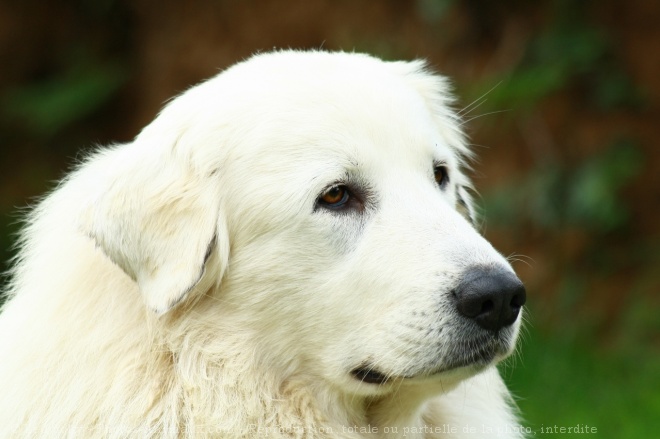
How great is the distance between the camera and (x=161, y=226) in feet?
11.9

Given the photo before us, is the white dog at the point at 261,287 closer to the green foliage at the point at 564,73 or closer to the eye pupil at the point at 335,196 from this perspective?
the eye pupil at the point at 335,196

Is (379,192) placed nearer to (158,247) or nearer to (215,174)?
(215,174)

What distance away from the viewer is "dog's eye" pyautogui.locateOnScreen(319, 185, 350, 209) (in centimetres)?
370

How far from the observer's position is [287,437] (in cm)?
371

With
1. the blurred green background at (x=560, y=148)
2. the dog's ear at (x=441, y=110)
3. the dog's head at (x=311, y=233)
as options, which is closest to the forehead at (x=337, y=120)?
the dog's head at (x=311, y=233)

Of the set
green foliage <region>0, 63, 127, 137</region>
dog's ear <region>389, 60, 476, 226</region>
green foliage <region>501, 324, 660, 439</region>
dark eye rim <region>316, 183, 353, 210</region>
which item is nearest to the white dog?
dark eye rim <region>316, 183, 353, 210</region>

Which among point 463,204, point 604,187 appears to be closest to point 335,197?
point 463,204

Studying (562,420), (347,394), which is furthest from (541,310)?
(347,394)

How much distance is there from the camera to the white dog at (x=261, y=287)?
3.57 metres

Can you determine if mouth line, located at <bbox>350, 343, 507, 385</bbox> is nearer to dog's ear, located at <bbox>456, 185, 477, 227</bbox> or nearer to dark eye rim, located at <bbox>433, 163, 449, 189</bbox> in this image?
dark eye rim, located at <bbox>433, 163, 449, 189</bbox>

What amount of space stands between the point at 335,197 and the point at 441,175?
669 millimetres

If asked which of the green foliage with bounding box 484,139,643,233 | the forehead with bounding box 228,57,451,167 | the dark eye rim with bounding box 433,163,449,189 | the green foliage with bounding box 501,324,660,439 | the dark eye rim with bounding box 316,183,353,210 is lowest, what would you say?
the green foliage with bounding box 501,324,660,439

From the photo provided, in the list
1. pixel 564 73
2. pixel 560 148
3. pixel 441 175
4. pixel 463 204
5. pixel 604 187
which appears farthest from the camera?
pixel 560 148

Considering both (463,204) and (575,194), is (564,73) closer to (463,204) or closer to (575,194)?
(575,194)
